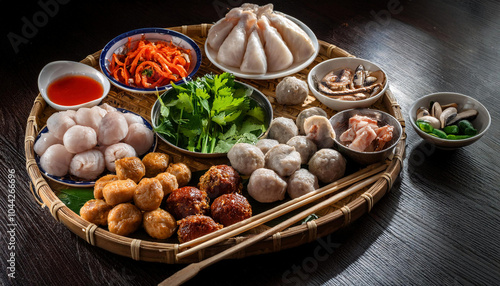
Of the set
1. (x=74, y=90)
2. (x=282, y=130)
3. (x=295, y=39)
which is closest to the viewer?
(x=282, y=130)

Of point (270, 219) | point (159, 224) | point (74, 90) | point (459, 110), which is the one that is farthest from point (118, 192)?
point (459, 110)

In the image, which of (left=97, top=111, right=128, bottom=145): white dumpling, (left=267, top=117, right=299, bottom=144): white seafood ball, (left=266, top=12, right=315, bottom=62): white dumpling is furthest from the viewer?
(left=266, top=12, right=315, bottom=62): white dumpling

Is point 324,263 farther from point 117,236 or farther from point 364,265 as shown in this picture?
point 117,236

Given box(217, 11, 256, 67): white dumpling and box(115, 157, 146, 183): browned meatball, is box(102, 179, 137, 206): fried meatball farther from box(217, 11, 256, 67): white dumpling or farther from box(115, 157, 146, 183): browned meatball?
box(217, 11, 256, 67): white dumpling

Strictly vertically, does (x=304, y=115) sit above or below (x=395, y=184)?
above

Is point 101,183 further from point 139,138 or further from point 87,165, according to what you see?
point 139,138

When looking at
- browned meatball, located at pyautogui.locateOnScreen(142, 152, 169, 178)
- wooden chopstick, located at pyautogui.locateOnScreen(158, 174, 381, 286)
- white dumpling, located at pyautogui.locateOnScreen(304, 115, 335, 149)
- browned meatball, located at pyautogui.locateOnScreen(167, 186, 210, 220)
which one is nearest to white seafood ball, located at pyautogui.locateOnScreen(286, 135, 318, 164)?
white dumpling, located at pyautogui.locateOnScreen(304, 115, 335, 149)

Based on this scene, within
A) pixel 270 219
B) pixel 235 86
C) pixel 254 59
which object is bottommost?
pixel 270 219

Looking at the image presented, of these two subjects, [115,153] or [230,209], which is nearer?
[230,209]

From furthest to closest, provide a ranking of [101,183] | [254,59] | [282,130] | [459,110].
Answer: [254,59] < [459,110] < [282,130] < [101,183]
